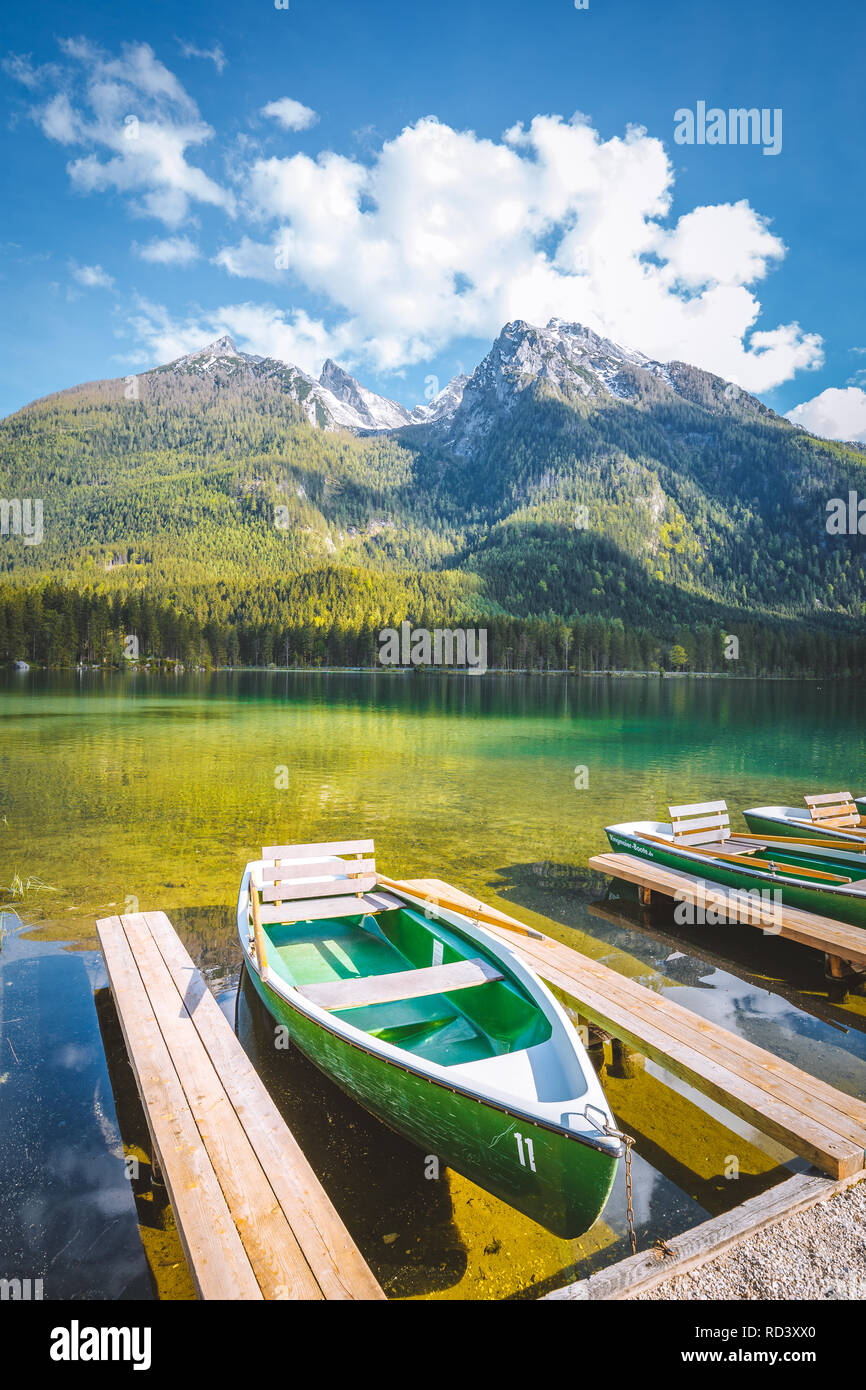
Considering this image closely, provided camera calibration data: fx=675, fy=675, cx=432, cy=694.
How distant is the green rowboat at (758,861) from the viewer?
1123cm

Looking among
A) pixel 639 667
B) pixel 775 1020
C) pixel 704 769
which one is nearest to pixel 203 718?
pixel 704 769

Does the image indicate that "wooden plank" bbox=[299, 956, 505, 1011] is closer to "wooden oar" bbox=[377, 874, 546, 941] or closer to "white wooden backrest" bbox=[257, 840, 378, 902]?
"wooden oar" bbox=[377, 874, 546, 941]

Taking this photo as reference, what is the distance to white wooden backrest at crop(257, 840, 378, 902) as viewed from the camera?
10336mm

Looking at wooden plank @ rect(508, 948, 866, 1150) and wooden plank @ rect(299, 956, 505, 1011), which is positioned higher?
wooden plank @ rect(299, 956, 505, 1011)

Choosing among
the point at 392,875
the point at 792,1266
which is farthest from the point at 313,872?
the point at 792,1266

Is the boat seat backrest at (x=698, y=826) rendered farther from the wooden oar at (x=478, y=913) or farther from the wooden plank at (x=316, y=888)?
the wooden plank at (x=316, y=888)

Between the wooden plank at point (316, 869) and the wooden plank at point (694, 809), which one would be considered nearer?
the wooden plank at point (316, 869)

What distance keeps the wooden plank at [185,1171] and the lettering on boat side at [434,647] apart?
538 ft

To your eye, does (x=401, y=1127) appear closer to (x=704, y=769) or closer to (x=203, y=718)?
(x=704, y=769)

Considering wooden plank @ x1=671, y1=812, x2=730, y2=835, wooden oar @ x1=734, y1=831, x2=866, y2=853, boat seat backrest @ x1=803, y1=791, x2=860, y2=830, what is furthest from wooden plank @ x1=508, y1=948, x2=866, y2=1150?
boat seat backrest @ x1=803, y1=791, x2=860, y2=830

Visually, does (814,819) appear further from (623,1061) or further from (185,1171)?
(185,1171)

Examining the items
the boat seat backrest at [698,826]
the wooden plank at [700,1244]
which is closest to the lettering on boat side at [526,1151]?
the wooden plank at [700,1244]

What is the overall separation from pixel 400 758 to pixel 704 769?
14.7 m
